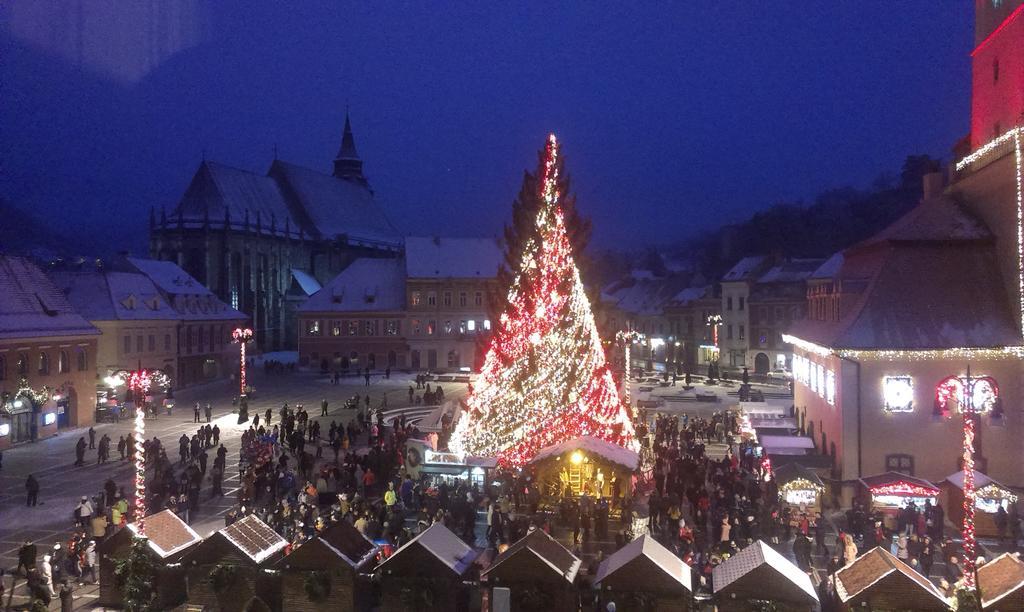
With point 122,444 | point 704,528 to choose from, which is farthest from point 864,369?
point 122,444

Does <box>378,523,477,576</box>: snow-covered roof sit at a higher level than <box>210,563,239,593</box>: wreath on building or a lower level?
higher

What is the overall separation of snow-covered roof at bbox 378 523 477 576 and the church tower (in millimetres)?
24923

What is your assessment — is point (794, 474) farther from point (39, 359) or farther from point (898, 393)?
point (39, 359)

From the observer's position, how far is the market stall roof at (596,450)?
22.3 m

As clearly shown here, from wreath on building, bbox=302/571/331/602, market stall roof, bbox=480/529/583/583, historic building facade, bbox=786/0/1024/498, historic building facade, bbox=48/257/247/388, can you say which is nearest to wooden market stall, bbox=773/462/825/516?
historic building facade, bbox=786/0/1024/498

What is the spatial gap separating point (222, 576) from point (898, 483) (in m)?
18.7

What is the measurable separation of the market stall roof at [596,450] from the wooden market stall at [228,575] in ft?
35.8

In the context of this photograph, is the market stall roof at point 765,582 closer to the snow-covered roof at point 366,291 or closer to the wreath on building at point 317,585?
the wreath on building at point 317,585

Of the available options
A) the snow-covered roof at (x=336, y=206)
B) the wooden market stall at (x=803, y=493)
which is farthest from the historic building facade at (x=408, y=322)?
the wooden market stall at (x=803, y=493)

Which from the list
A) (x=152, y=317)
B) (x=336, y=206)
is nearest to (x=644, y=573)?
(x=152, y=317)

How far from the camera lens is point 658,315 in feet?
264

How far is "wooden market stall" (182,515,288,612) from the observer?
13008mm

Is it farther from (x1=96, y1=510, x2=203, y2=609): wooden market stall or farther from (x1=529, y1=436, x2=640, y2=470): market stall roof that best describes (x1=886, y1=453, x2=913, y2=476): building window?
(x1=96, y1=510, x2=203, y2=609): wooden market stall

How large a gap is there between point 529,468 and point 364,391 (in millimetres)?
33496
